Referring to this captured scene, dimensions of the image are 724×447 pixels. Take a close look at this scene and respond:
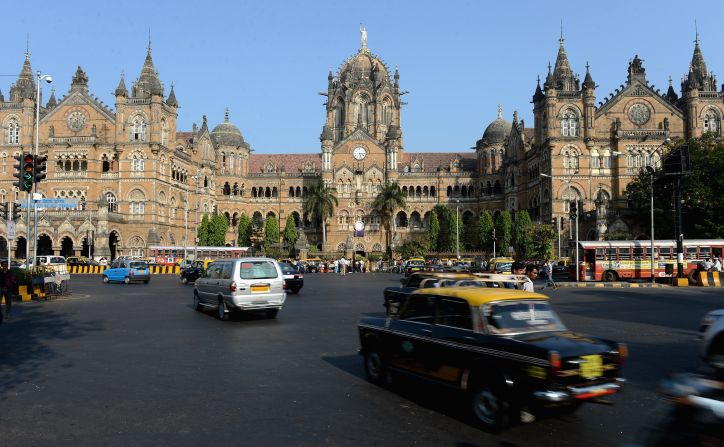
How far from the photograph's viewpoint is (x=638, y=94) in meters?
63.8

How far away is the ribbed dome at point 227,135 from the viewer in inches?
3354

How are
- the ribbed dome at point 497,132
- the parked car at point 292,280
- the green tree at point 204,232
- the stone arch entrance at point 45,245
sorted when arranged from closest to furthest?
the parked car at point 292,280
the stone arch entrance at point 45,245
the green tree at point 204,232
the ribbed dome at point 497,132

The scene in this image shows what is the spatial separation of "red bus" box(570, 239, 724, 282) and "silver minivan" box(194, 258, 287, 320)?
2687 centimetres

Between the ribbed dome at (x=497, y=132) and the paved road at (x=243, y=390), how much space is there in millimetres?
66527

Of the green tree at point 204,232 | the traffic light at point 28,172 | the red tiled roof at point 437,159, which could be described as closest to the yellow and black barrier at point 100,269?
the green tree at point 204,232

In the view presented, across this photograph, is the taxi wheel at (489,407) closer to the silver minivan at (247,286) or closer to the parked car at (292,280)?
the silver minivan at (247,286)

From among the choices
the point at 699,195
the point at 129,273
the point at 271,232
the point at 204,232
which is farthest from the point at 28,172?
the point at 271,232

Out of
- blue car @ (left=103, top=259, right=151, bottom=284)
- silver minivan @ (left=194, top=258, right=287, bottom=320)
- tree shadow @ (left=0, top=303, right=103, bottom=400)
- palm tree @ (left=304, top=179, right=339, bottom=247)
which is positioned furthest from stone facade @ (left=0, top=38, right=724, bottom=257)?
silver minivan @ (left=194, top=258, right=287, bottom=320)

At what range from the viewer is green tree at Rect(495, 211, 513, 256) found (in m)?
65.9

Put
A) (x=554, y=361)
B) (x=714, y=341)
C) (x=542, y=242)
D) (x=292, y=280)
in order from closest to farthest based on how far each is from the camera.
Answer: (x=554, y=361) < (x=714, y=341) < (x=292, y=280) < (x=542, y=242)

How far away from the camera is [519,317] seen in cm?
764

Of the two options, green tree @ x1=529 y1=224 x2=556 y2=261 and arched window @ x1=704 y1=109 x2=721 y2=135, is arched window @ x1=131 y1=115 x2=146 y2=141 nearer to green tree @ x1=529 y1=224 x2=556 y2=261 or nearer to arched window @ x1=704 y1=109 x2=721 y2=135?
green tree @ x1=529 y1=224 x2=556 y2=261

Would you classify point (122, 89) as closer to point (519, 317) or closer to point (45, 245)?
point (45, 245)

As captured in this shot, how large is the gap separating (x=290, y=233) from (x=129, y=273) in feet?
131
